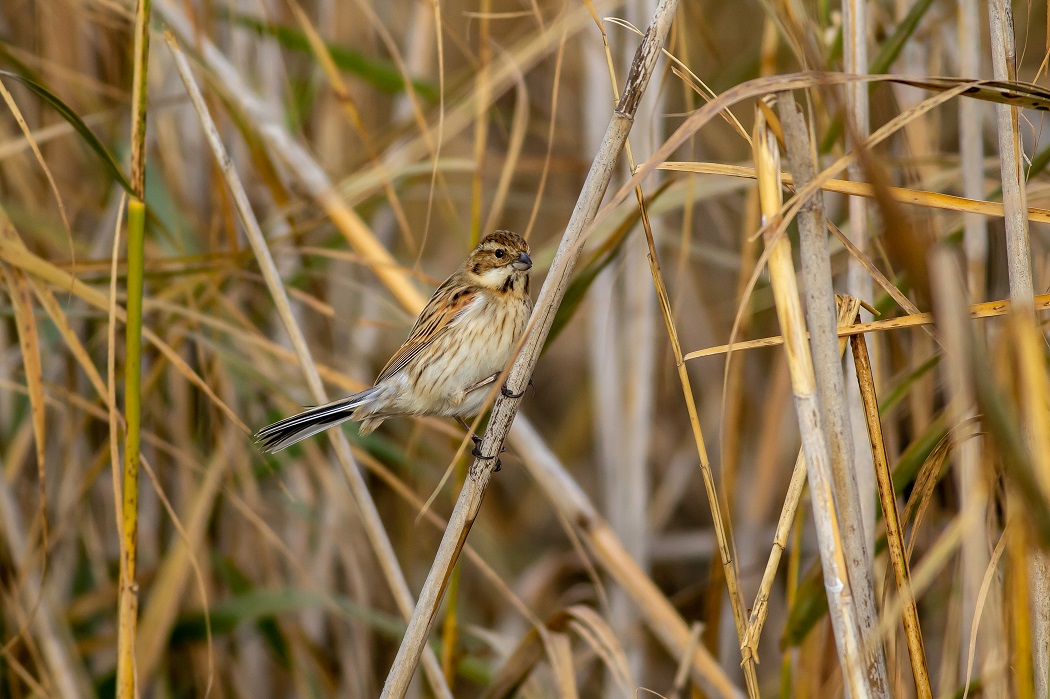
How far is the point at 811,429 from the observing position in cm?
141

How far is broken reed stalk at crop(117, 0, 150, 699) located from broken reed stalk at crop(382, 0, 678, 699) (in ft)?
1.63

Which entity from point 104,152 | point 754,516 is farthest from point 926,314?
point 754,516

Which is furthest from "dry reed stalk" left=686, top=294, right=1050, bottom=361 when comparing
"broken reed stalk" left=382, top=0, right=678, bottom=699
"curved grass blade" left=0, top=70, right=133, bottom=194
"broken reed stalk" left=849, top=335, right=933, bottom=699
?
"curved grass blade" left=0, top=70, right=133, bottom=194

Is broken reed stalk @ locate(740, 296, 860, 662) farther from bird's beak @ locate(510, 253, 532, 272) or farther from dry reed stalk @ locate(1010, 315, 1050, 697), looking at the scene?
bird's beak @ locate(510, 253, 532, 272)

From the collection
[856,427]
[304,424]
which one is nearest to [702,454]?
[856,427]

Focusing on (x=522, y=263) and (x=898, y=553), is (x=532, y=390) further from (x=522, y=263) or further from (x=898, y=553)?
(x=898, y=553)

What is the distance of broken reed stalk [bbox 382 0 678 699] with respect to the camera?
1.46m

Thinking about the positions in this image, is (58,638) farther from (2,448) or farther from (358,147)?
(358,147)

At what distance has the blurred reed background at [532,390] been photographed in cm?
172

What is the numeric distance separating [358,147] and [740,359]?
84.6 inches

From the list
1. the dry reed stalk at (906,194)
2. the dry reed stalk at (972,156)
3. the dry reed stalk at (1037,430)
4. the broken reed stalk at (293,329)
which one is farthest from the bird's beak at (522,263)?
the dry reed stalk at (1037,430)

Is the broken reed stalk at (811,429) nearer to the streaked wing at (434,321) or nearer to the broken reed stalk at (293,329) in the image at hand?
the broken reed stalk at (293,329)

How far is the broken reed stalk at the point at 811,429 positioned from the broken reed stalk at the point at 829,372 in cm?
2

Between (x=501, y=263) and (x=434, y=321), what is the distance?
0.28 m
